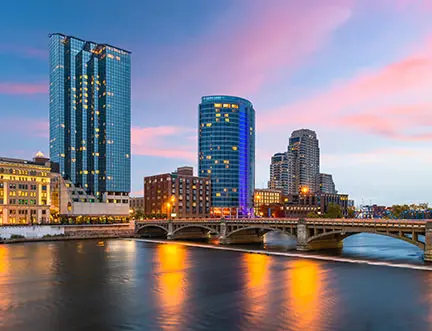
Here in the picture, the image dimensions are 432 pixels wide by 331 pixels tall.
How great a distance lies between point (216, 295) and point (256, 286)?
7.22 meters

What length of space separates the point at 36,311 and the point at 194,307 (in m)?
16.2

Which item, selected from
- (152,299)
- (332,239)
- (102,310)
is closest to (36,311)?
(102,310)

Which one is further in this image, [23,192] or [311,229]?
[23,192]

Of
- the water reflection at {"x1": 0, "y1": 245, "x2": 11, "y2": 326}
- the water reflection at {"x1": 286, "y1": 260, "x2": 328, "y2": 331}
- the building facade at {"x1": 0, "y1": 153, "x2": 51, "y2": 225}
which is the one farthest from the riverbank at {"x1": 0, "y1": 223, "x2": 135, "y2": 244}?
the water reflection at {"x1": 286, "y1": 260, "x2": 328, "y2": 331}

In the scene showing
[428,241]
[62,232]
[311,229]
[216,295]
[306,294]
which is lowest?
[62,232]

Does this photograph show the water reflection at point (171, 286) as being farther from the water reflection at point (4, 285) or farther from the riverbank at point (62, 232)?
the riverbank at point (62, 232)

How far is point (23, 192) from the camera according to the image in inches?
6806

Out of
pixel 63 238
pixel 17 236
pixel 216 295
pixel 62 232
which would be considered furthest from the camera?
pixel 62 232

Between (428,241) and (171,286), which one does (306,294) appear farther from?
(428,241)

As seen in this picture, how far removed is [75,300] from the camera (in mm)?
47094

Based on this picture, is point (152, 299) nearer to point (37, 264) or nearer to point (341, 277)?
point (341, 277)

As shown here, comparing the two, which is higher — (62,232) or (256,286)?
(256,286)

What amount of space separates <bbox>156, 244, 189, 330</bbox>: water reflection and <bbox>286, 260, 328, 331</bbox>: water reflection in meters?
11.3

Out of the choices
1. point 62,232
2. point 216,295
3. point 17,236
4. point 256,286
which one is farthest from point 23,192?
point 216,295
